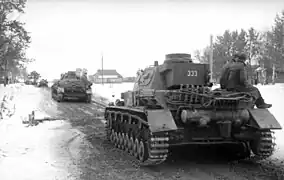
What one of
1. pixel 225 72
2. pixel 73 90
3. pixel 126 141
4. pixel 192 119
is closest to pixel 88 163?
pixel 126 141

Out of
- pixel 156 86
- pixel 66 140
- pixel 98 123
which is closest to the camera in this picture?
pixel 156 86

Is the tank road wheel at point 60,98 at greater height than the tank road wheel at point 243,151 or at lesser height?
greater

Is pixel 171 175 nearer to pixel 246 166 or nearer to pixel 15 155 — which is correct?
pixel 246 166

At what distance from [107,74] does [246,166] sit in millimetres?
120048

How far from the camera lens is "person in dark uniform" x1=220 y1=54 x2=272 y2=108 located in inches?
336

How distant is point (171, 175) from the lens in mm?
7547

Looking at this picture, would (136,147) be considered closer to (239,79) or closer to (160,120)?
(160,120)

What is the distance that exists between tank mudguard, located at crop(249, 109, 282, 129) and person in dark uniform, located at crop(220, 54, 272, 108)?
25 cm

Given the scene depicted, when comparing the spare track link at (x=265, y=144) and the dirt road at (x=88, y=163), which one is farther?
the spare track link at (x=265, y=144)

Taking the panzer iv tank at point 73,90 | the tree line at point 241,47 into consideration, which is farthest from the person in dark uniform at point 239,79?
the tree line at point 241,47

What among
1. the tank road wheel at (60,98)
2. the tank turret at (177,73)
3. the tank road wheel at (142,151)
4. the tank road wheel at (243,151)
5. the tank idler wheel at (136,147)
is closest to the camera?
the tank road wheel at (142,151)

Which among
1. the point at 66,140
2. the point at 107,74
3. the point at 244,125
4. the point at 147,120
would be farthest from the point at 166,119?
the point at 107,74

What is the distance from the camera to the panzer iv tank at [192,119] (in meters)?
7.68

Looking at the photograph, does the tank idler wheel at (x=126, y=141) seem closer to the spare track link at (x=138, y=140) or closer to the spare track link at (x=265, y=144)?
the spare track link at (x=138, y=140)
